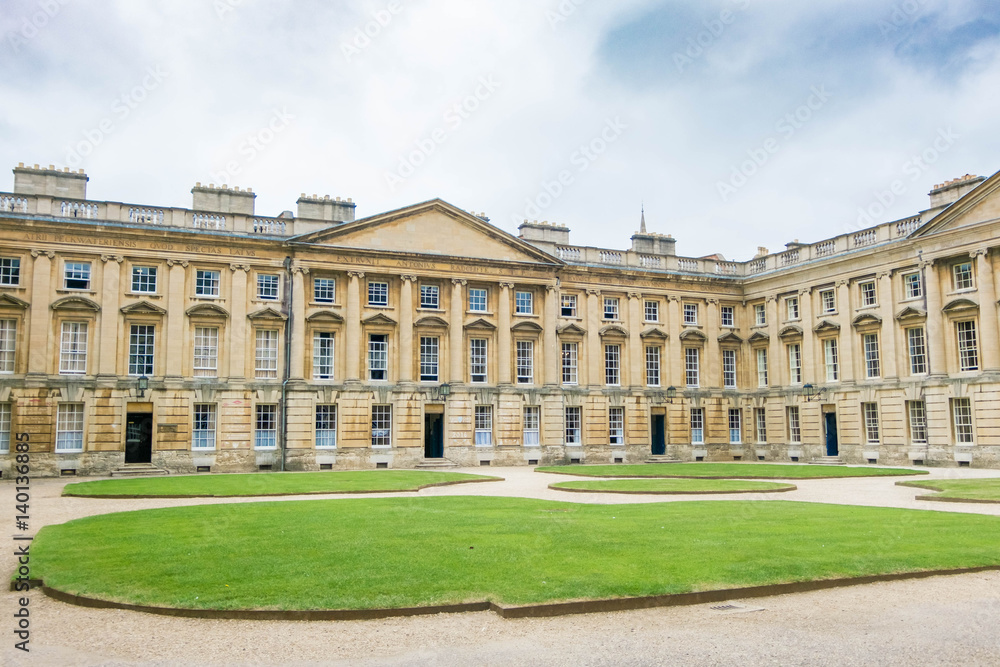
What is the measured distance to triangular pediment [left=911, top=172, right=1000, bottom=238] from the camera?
35750 mm

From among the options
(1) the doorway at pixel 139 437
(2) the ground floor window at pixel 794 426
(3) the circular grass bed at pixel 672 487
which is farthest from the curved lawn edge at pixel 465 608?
(2) the ground floor window at pixel 794 426

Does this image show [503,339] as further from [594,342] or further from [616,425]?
[616,425]

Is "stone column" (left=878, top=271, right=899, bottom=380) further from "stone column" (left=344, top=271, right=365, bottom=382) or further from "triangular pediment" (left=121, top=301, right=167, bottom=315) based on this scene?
"triangular pediment" (left=121, top=301, right=167, bottom=315)

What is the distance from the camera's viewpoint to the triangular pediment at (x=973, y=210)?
35750mm

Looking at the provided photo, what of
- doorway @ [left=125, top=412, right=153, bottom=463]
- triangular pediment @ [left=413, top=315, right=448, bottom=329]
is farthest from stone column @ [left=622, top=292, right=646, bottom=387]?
doorway @ [left=125, top=412, right=153, bottom=463]

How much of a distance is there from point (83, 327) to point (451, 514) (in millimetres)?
26082

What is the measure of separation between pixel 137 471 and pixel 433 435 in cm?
1421

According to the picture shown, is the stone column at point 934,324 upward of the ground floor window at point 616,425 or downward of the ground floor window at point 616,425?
upward

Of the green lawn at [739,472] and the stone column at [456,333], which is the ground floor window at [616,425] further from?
the green lawn at [739,472]

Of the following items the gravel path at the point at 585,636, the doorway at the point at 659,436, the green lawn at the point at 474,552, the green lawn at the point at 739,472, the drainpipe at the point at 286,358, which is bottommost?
the gravel path at the point at 585,636

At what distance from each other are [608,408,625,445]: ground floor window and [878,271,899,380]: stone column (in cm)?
1370

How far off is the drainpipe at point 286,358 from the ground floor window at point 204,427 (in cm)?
306

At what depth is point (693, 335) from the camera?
48219 millimetres

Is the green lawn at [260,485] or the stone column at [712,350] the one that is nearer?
the green lawn at [260,485]
